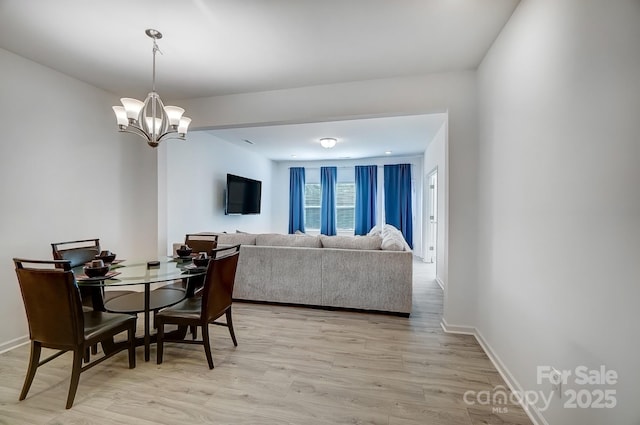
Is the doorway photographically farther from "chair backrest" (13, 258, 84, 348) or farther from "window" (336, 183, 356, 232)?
"chair backrest" (13, 258, 84, 348)

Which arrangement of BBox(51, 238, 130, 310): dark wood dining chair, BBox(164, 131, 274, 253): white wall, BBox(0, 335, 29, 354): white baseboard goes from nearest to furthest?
BBox(51, 238, 130, 310): dark wood dining chair < BBox(0, 335, 29, 354): white baseboard < BBox(164, 131, 274, 253): white wall

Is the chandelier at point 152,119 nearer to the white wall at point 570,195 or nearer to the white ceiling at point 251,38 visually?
the white ceiling at point 251,38

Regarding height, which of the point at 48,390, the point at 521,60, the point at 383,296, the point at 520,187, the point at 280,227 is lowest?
the point at 48,390

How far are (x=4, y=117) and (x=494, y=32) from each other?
4296 millimetres

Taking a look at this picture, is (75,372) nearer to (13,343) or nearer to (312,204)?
(13,343)

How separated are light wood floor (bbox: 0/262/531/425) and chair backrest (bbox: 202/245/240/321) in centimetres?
43

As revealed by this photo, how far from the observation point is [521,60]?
1.87 metres

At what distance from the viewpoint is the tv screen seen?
5770mm

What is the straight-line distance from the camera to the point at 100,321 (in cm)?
201

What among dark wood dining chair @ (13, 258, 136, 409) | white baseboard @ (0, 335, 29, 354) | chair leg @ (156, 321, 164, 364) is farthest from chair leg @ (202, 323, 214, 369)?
white baseboard @ (0, 335, 29, 354)

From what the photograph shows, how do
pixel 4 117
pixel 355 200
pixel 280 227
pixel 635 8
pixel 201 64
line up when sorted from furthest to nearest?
pixel 280 227 → pixel 355 200 → pixel 201 64 → pixel 4 117 → pixel 635 8

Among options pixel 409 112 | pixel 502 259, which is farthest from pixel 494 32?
pixel 502 259

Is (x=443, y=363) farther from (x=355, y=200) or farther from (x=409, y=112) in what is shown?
(x=355, y=200)

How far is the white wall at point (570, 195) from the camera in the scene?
1.04 metres
